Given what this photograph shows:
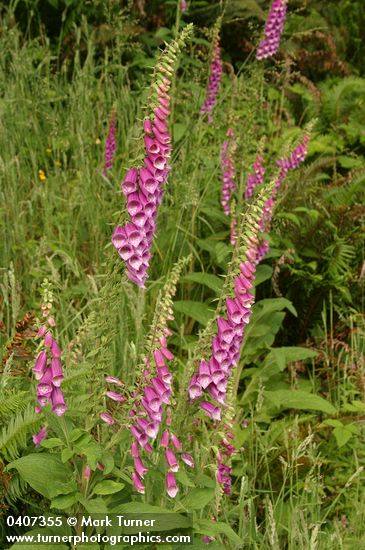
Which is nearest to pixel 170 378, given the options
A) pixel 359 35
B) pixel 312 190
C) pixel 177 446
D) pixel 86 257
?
pixel 177 446

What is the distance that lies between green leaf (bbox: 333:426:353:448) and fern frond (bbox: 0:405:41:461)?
50.6 inches

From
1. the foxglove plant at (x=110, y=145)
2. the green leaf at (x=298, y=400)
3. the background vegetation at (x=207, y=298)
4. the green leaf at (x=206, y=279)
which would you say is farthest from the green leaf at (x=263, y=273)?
the foxglove plant at (x=110, y=145)

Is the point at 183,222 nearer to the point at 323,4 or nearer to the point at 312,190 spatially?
the point at 312,190

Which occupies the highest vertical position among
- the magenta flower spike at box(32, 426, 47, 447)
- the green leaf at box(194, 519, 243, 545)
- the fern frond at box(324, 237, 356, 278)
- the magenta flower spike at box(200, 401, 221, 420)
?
the fern frond at box(324, 237, 356, 278)

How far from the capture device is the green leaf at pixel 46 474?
1.90m

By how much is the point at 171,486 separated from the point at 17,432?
1.59 ft

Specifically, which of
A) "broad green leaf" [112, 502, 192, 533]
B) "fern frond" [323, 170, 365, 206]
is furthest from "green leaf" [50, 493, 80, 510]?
"fern frond" [323, 170, 365, 206]

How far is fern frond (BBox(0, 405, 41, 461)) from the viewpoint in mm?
2213

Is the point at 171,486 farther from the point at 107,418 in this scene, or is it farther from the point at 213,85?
the point at 213,85

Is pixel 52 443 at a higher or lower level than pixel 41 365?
lower

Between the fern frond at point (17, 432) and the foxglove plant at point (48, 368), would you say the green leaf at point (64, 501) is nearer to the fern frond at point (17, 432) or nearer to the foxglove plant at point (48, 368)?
the foxglove plant at point (48, 368)

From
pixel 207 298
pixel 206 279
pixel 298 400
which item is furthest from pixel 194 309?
pixel 298 400

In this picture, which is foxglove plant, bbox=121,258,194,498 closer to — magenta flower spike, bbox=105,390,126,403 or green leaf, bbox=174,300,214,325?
magenta flower spike, bbox=105,390,126,403

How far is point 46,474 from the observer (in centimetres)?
192
